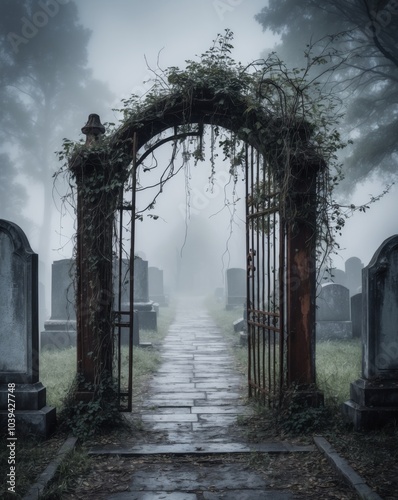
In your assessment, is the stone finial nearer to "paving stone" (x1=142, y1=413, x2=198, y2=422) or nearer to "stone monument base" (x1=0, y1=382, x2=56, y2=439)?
"stone monument base" (x1=0, y1=382, x2=56, y2=439)

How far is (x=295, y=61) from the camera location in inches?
711

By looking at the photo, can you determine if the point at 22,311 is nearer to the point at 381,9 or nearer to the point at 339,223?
the point at 339,223

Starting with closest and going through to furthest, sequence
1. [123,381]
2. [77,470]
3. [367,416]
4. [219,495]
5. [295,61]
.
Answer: [219,495]
[77,470]
[367,416]
[123,381]
[295,61]

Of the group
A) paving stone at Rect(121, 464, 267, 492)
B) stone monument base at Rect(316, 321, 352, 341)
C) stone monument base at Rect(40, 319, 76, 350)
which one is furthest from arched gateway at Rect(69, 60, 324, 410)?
stone monument base at Rect(316, 321, 352, 341)

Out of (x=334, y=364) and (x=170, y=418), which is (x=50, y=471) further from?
(x=334, y=364)

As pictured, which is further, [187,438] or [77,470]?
[187,438]

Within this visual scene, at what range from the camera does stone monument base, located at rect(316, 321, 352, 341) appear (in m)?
11.4

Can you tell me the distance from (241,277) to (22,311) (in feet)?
51.7

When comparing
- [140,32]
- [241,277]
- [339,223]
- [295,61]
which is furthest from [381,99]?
[140,32]

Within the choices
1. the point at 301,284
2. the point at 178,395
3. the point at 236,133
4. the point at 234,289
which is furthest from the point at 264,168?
the point at 234,289

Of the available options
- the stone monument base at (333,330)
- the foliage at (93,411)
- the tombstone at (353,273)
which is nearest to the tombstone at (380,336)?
the foliage at (93,411)

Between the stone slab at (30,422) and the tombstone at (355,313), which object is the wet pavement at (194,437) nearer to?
the stone slab at (30,422)

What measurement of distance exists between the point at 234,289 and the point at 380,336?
15.2 meters

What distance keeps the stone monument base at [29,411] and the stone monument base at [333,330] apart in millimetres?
7765
